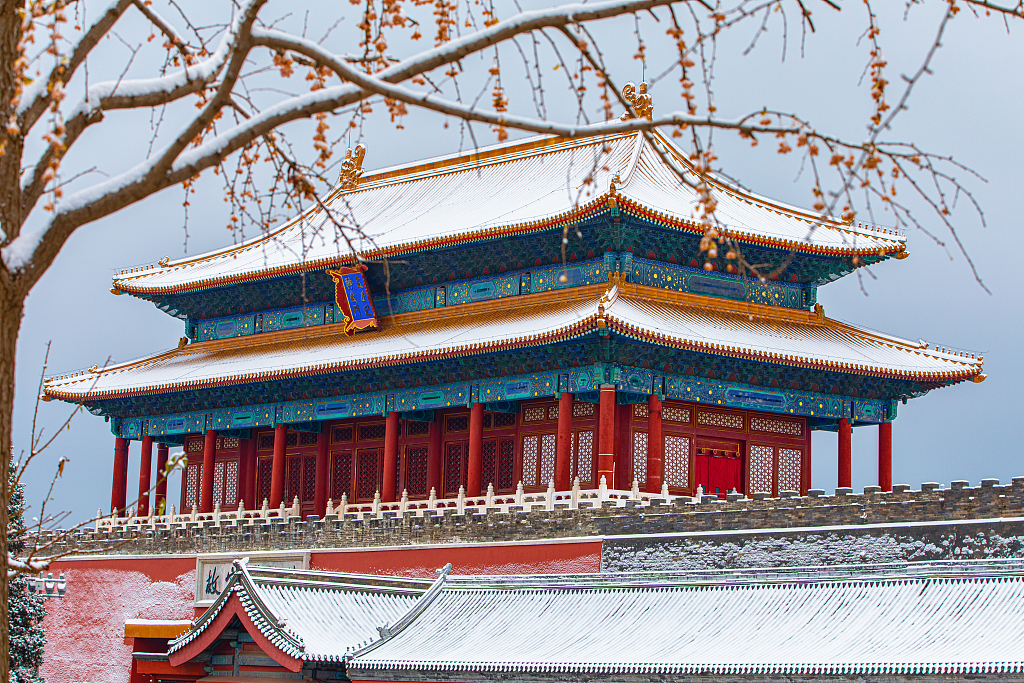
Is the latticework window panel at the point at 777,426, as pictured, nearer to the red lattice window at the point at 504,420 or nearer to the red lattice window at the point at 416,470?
the red lattice window at the point at 504,420

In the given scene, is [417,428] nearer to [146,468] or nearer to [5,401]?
[146,468]

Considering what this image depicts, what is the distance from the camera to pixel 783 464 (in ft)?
105

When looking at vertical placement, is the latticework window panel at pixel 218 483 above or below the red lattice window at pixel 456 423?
below

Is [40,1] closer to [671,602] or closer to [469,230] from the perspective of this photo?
[671,602]

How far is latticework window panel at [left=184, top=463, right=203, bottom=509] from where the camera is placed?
39750 mm

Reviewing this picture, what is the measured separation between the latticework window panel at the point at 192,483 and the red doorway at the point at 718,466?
15391 millimetres

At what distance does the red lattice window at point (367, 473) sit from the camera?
3506cm

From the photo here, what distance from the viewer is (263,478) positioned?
37.8m

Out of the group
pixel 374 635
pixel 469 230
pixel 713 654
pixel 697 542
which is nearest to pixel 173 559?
pixel 469 230

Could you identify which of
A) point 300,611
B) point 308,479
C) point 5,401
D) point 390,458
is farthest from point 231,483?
point 5,401

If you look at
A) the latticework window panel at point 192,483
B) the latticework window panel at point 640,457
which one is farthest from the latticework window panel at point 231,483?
the latticework window panel at point 640,457

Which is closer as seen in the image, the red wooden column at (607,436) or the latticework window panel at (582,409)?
the red wooden column at (607,436)

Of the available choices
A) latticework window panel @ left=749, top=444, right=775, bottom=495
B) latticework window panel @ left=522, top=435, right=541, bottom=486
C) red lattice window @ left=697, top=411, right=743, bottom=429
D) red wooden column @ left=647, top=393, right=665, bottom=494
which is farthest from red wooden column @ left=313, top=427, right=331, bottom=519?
latticework window panel @ left=749, top=444, right=775, bottom=495

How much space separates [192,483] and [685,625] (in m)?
23.2
